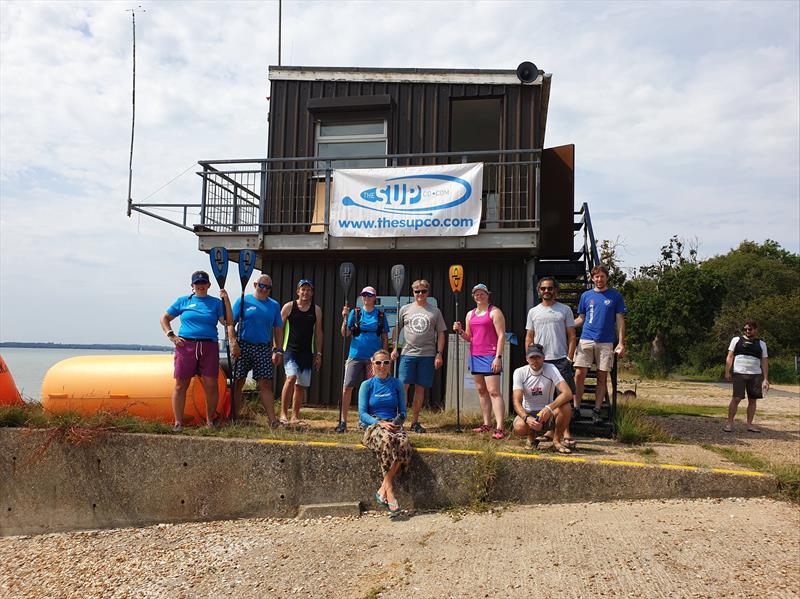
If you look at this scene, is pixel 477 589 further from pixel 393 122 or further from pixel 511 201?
pixel 393 122

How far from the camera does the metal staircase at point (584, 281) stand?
22.2ft

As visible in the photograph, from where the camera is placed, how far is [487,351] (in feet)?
21.0

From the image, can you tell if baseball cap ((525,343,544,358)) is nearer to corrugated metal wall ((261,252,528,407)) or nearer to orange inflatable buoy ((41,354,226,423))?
corrugated metal wall ((261,252,528,407))

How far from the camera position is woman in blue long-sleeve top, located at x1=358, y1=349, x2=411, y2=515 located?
17.4ft

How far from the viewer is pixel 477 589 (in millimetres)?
3871

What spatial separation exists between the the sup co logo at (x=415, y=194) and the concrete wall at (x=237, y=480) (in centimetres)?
402

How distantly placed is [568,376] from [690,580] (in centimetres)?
262

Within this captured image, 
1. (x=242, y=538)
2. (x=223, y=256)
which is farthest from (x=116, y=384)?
(x=242, y=538)

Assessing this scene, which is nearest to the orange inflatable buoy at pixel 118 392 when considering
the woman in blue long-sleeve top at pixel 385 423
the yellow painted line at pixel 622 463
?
the woman in blue long-sleeve top at pixel 385 423

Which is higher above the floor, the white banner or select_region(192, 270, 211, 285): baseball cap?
the white banner

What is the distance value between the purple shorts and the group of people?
11mm

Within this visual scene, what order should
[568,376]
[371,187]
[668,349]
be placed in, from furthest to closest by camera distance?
[668,349] → [371,187] → [568,376]

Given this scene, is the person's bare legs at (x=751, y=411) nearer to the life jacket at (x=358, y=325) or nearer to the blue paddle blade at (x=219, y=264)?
the life jacket at (x=358, y=325)

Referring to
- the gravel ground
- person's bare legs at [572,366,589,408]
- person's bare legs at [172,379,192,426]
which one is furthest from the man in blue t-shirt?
person's bare legs at [172,379,192,426]
